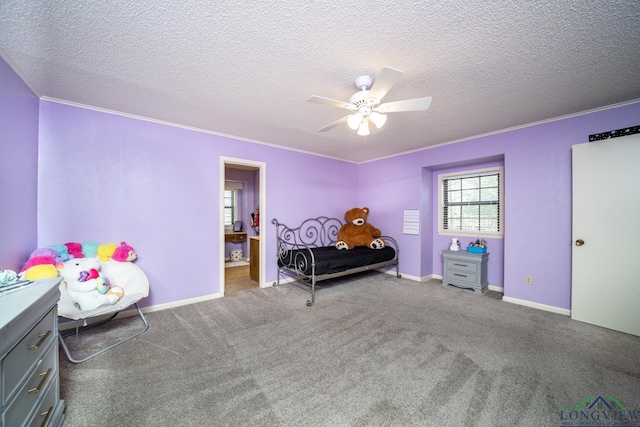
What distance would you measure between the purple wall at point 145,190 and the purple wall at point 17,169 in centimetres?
15

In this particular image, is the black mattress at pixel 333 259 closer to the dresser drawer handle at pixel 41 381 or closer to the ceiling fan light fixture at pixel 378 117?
the ceiling fan light fixture at pixel 378 117

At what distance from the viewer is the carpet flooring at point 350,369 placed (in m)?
1.44

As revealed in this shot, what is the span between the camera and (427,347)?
2.15 metres

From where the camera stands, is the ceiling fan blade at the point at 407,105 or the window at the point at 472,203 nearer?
the ceiling fan blade at the point at 407,105

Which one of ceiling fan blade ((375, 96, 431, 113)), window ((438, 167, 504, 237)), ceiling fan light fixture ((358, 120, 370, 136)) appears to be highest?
ceiling fan blade ((375, 96, 431, 113))

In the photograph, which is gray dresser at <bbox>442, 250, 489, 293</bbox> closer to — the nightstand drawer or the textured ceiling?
the nightstand drawer

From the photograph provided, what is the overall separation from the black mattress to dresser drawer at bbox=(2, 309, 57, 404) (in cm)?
245

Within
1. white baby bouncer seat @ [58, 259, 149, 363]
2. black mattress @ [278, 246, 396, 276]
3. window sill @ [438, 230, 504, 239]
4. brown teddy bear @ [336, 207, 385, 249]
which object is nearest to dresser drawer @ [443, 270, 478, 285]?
window sill @ [438, 230, 504, 239]

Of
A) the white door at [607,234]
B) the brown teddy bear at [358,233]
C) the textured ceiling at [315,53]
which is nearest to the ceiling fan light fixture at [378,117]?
the textured ceiling at [315,53]

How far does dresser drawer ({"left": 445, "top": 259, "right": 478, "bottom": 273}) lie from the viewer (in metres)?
3.70

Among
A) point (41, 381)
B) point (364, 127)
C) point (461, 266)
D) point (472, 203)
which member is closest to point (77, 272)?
point (41, 381)

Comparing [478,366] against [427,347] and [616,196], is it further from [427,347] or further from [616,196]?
[616,196]

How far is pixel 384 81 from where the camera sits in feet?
5.42

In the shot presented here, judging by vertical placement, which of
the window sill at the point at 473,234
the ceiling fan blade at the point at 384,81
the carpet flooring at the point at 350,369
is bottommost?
the carpet flooring at the point at 350,369
